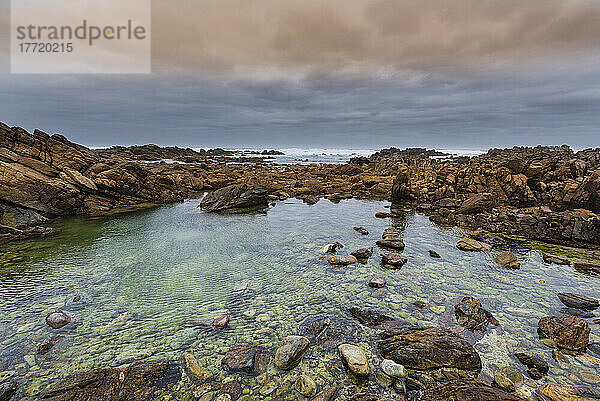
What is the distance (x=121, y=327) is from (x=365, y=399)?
21.8 feet

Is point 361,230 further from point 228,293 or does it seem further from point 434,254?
point 228,293

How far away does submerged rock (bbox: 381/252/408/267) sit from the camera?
11.6 meters

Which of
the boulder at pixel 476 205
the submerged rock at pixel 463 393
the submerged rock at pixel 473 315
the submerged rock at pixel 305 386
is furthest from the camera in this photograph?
the boulder at pixel 476 205

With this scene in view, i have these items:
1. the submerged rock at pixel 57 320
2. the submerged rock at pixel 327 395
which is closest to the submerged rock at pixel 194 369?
the submerged rock at pixel 327 395

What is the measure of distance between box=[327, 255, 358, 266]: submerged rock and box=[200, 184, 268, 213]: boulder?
13.2 m

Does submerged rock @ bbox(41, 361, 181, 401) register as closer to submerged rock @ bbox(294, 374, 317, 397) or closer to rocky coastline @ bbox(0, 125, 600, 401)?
rocky coastline @ bbox(0, 125, 600, 401)

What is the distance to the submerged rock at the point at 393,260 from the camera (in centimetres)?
1162

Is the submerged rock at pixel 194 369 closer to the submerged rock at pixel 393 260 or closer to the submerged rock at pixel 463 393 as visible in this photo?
the submerged rock at pixel 463 393

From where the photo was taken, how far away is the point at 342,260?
11.9 meters

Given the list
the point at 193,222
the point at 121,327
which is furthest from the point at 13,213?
the point at 121,327

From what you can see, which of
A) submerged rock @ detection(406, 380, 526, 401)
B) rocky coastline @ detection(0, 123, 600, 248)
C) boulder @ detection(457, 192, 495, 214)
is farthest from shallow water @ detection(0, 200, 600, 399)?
boulder @ detection(457, 192, 495, 214)

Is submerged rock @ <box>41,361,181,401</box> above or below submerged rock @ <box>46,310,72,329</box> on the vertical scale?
below

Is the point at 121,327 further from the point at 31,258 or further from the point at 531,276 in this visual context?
the point at 531,276

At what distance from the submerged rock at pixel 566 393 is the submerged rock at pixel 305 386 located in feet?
14.2
